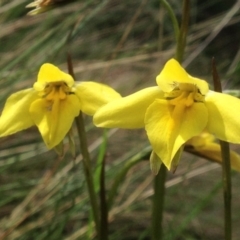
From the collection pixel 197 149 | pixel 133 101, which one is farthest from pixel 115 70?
pixel 133 101

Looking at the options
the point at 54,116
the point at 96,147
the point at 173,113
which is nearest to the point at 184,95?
the point at 173,113

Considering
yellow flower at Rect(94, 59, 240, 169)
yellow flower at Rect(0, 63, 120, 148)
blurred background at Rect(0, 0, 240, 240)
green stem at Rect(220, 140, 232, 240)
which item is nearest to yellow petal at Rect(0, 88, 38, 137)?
yellow flower at Rect(0, 63, 120, 148)

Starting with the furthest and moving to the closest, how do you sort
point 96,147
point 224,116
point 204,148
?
point 96,147 < point 204,148 < point 224,116

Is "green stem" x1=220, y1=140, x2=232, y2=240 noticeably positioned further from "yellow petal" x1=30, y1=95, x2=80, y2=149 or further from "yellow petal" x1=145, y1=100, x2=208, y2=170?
"yellow petal" x1=30, y1=95, x2=80, y2=149

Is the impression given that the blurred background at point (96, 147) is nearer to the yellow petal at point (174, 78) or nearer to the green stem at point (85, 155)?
the green stem at point (85, 155)

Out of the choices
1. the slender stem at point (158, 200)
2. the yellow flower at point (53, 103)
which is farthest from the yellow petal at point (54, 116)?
the slender stem at point (158, 200)

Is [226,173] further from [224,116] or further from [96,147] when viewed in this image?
[96,147]

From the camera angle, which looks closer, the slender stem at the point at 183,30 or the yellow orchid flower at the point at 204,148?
the slender stem at the point at 183,30

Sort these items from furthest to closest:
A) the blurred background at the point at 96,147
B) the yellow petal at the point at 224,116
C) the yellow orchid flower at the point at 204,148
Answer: the blurred background at the point at 96,147 → the yellow orchid flower at the point at 204,148 → the yellow petal at the point at 224,116
